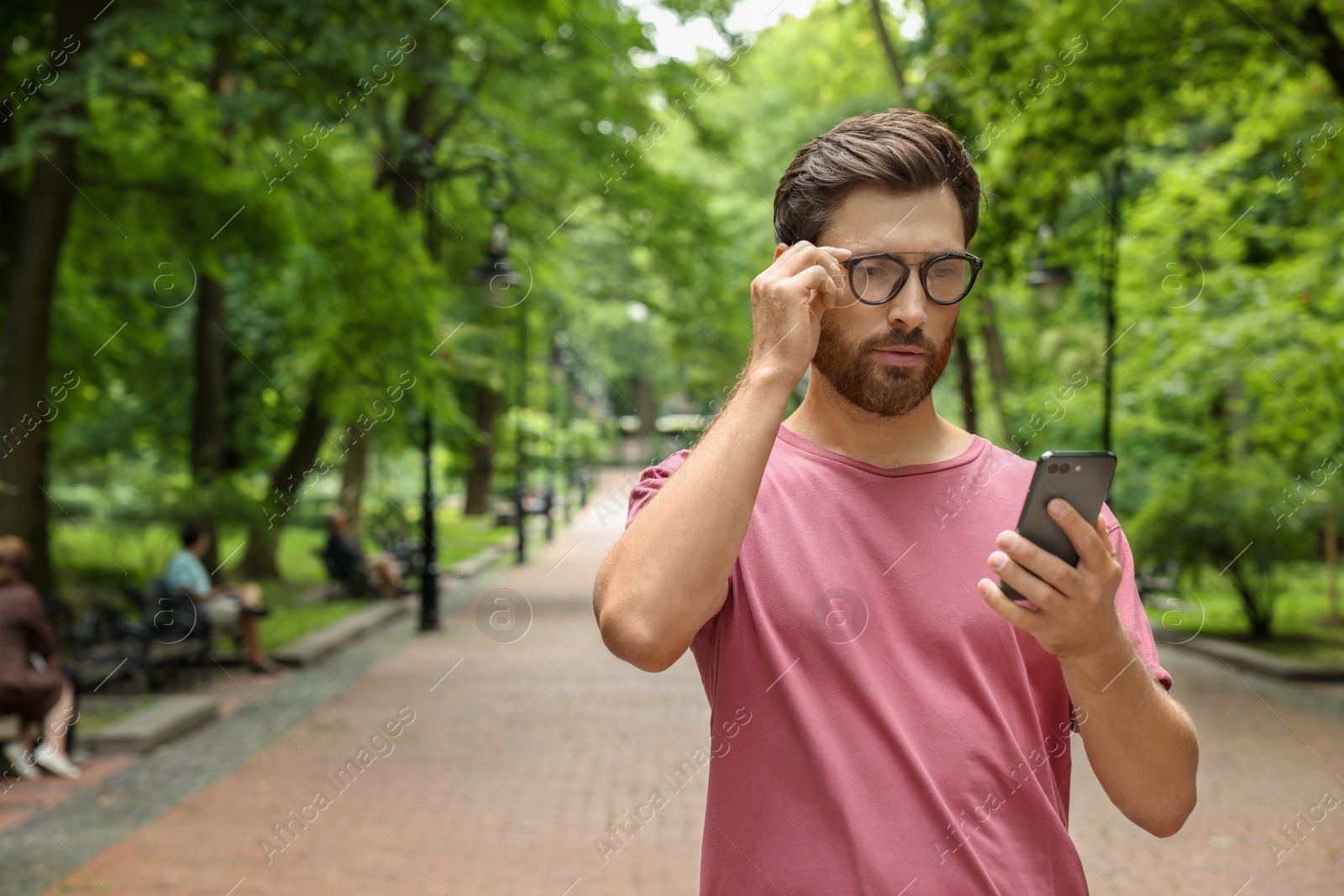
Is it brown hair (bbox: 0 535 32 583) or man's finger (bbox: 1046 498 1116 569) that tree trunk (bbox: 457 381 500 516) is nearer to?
brown hair (bbox: 0 535 32 583)

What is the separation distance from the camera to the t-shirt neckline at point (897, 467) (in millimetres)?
1935

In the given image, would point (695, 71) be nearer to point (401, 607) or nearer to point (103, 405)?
point (401, 607)

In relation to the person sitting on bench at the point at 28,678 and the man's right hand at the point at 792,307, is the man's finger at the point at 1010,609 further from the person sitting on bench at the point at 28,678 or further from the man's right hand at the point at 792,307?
the person sitting on bench at the point at 28,678

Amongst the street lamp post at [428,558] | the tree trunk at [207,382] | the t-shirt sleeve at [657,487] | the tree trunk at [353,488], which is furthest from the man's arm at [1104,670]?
the tree trunk at [353,488]

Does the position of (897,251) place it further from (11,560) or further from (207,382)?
(207,382)

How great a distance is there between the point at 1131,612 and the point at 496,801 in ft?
21.4

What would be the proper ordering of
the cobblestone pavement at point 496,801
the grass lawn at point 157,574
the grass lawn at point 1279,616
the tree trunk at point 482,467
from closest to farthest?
the cobblestone pavement at point 496,801
the grass lawn at point 1279,616
the grass lawn at point 157,574
the tree trunk at point 482,467

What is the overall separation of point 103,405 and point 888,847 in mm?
23916

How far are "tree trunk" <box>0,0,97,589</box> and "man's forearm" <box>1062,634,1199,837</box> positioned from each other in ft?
36.3

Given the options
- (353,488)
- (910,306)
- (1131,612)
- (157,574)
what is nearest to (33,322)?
(157,574)

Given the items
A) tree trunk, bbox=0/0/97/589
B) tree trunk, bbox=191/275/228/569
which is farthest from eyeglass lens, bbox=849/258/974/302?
tree trunk, bbox=191/275/228/569

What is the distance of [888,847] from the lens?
68.3 inches

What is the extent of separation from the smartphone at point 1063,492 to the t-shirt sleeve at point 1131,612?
0.91 feet

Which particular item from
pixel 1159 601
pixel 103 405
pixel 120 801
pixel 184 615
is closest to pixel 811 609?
pixel 120 801
